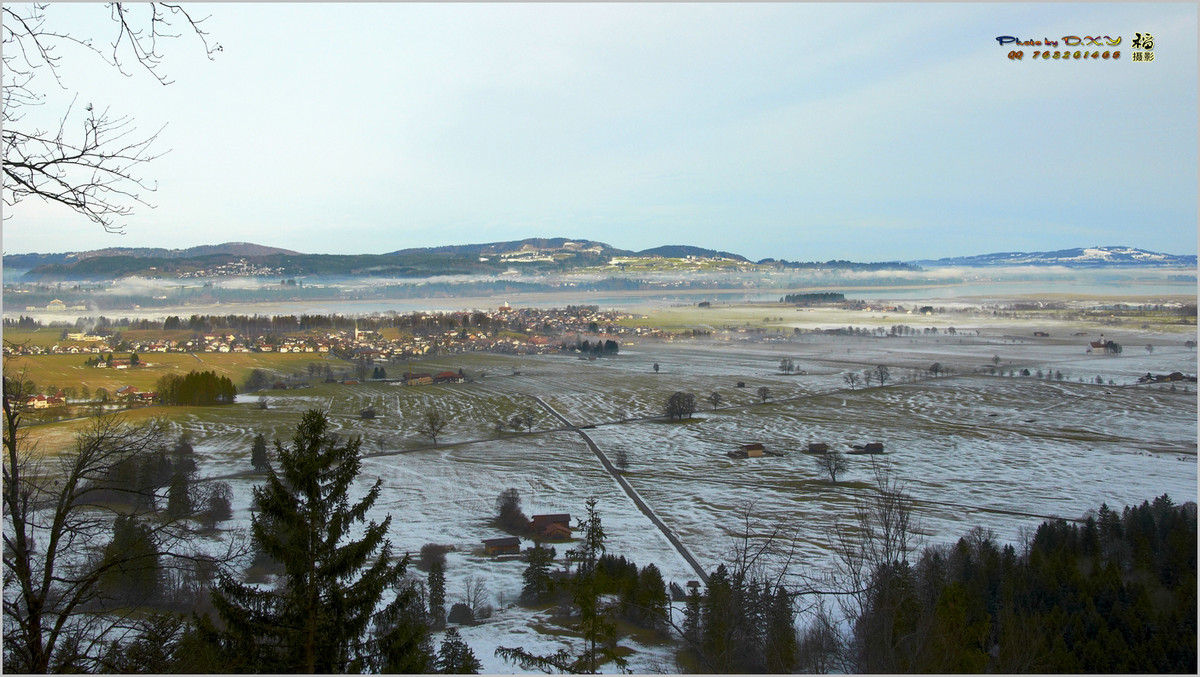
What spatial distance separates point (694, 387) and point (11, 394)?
23154 mm

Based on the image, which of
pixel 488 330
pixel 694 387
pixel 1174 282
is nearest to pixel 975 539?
pixel 694 387

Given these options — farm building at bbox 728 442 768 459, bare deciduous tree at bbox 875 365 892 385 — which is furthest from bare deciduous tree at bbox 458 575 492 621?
bare deciduous tree at bbox 875 365 892 385

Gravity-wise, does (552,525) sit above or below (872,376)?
below

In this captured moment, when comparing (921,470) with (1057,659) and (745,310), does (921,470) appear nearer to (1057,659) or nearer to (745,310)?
(1057,659)

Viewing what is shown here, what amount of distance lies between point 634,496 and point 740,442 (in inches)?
229

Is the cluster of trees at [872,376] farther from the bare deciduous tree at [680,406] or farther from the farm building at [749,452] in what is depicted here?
the farm building at [749,452]

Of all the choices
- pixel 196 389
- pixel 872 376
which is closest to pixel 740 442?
pixel 872 376

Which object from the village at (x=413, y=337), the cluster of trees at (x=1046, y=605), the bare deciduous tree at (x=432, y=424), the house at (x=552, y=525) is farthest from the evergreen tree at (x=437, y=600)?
the village at (x=413, y=337)

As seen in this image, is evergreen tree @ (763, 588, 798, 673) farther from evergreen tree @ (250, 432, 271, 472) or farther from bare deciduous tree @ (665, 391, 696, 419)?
bare deciduous tree @ (665, 391, 696, 419)

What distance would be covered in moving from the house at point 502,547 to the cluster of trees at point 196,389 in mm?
13611

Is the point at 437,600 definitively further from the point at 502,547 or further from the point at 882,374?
the point at 882,374

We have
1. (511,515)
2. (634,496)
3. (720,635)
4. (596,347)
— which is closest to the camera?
(720,635)

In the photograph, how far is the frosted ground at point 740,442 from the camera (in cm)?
1362

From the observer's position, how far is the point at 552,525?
44.0ft
